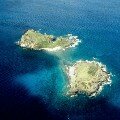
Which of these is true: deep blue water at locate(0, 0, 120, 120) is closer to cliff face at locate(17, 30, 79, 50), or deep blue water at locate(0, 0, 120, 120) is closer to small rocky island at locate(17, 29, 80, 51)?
small rocky island at locate(17, 29, 80, 51)

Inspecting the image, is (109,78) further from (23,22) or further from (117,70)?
(23,22)

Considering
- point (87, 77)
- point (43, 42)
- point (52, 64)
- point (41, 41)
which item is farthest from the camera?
point (43, 42)

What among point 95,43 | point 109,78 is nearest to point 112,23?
point 95,43

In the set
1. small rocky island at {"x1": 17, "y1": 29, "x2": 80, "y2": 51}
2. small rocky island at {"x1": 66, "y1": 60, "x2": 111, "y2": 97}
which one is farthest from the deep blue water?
small rocky island at {"x1": 17, "y1": 29, "x2": 80, "y2": 51}

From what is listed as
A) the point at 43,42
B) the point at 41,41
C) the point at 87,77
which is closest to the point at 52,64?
the point at 87,77

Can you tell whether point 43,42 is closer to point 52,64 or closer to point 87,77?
point 52,64

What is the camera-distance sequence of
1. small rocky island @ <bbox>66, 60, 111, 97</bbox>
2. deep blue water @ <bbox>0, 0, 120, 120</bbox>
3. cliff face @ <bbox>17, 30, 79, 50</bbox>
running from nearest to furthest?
deep blue water @ <bbox>0, 0, 120, 120</bbox> < small rocky island @ <bbox>66, 60, 111, 97</bbox> < cliff face @ <bbox>17, 30, 79, 50</bbox>
